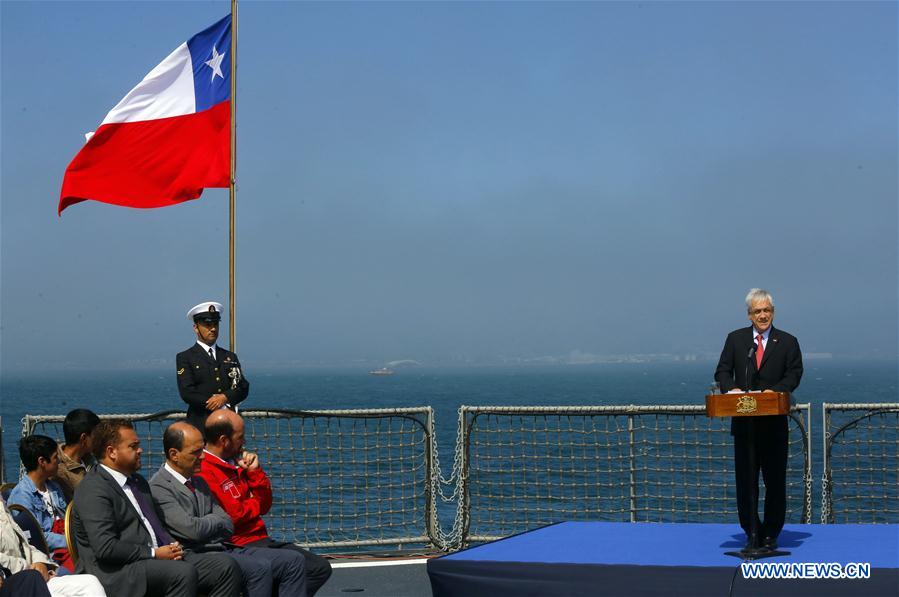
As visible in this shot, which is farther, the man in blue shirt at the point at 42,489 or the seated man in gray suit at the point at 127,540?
the man in blue shirt at the point at 42,489

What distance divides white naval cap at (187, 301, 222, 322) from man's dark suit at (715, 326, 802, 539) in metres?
3.29

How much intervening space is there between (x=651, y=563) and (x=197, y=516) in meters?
2.25

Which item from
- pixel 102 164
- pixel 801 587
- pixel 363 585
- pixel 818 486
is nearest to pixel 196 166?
pixel 102 164

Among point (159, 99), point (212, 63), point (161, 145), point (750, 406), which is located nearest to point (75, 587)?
point (750, 406)

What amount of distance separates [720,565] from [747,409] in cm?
78

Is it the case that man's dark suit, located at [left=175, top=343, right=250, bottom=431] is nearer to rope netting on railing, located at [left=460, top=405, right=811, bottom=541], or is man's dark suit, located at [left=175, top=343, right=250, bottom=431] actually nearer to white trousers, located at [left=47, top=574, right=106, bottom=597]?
rope netting on railing, located at [left=460, top=405, right=811, bottom=541]

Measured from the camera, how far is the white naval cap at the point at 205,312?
24.8 feet

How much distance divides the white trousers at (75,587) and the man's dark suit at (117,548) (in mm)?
104

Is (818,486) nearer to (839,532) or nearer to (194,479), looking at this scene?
(839,532)

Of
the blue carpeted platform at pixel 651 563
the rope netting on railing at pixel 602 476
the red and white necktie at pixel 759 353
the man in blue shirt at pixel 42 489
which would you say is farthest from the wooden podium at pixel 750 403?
the man in blue shirt at pixel 42 489

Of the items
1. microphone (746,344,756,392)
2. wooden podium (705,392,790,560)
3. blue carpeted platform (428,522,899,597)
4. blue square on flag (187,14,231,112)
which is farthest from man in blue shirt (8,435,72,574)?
blue square on flag (187,14,231,112)

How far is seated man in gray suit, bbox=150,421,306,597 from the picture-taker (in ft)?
18.2

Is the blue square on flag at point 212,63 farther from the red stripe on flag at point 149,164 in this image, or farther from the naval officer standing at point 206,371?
the naval officer standing at point 206,371

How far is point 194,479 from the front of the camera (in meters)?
5.75
